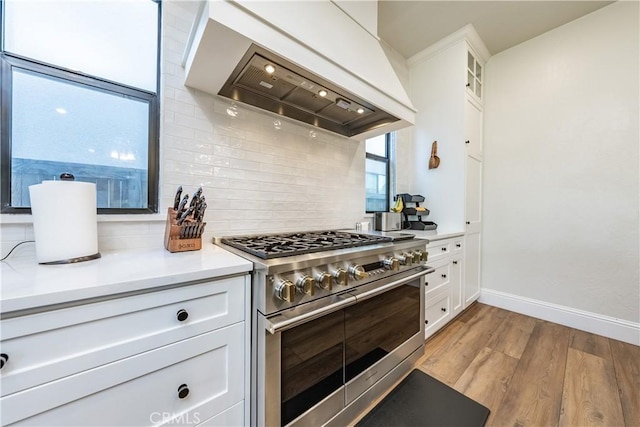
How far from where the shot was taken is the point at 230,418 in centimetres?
99

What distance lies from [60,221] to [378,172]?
102 inches

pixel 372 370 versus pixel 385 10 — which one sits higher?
pixel 385 10

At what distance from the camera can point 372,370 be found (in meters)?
1.42

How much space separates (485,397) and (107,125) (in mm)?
2676

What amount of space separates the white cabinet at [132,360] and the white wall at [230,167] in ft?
2.20

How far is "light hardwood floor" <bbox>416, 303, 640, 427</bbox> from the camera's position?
1392 millimetres

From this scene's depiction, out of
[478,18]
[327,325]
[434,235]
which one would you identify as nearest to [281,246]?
[327,325]

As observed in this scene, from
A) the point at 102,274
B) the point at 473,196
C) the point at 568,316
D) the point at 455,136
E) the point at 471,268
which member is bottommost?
the point at 568,316

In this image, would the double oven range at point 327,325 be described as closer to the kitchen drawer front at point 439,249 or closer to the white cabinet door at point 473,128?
the kitchen drawer front at point 439,249

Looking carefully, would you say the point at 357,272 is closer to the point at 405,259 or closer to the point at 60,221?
the point at 405,259

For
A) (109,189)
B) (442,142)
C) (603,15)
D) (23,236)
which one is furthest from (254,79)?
(603,15)

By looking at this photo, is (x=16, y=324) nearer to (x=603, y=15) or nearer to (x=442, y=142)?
(x=442, y=142)

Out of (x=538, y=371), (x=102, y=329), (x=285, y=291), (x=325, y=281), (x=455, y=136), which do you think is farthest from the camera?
(x=455, y=136)

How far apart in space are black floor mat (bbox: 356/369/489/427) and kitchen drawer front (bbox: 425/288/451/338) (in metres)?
→ 0.51
